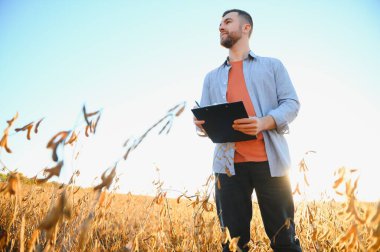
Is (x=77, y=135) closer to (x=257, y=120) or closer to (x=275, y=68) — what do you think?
(x=257, y=120)

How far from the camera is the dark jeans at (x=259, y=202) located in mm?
1955

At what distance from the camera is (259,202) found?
2.08 m

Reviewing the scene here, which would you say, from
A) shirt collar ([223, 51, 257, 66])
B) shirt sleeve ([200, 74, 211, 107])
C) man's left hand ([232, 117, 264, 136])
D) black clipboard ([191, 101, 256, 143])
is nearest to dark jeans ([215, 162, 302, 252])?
black clipboard ([191, 101, 256, 143])

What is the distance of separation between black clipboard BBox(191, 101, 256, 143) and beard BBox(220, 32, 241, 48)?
3.34ft

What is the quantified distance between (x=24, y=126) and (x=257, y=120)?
55.6 inches

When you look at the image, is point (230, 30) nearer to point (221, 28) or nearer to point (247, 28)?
point (221, 28)

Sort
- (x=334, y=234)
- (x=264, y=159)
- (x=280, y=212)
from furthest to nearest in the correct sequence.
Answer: (x=334, y=234)
(x=264, y=159)
(x=280, y=212)

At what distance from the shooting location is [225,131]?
1.99 metres

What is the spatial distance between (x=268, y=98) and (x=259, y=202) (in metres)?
0.88

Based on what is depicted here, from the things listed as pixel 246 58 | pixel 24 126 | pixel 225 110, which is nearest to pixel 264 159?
pixel 225 110

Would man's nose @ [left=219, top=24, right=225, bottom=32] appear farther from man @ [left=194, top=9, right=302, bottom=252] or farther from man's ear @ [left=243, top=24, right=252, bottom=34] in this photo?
man @ [left=194, top=9, right=302, bottom=252]

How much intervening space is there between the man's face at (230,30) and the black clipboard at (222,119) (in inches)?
40.6

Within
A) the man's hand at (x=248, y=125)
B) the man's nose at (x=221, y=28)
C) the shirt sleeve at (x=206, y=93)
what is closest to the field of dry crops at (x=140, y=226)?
the man's hand at (x=248, y=125)

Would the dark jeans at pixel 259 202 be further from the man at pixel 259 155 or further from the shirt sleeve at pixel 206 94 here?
the shirt sleeve at pixel 206 94
